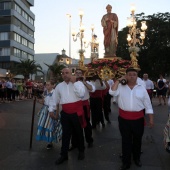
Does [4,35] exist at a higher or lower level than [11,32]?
lower

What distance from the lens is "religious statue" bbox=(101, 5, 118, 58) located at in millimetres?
17406

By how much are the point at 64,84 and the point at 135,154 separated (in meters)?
1.89

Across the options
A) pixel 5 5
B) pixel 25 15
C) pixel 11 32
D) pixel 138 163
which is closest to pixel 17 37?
pixel 11 32

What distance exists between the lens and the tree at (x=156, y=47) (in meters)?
43.8

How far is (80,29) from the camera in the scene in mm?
15734

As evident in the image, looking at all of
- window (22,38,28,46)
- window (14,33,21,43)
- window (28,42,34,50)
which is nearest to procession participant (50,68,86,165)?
window (14,33,21,43)

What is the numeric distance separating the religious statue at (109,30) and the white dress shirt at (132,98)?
12.2 metres

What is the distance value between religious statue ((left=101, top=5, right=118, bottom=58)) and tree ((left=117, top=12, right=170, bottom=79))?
89.5 ft

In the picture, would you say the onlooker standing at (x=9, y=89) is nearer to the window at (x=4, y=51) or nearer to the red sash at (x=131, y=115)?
the red sash at (x=131, y=115)

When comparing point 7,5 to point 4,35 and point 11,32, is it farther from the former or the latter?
point 4,35

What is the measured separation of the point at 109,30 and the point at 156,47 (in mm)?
28354

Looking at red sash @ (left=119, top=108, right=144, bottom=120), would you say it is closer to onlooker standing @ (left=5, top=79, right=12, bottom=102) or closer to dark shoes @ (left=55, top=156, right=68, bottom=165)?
dark shoes @ (left=55, top=156, right=68, bottom=165)

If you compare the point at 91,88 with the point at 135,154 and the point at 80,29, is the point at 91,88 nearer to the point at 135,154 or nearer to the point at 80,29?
the point at 135,154

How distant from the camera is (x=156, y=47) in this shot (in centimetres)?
4425
